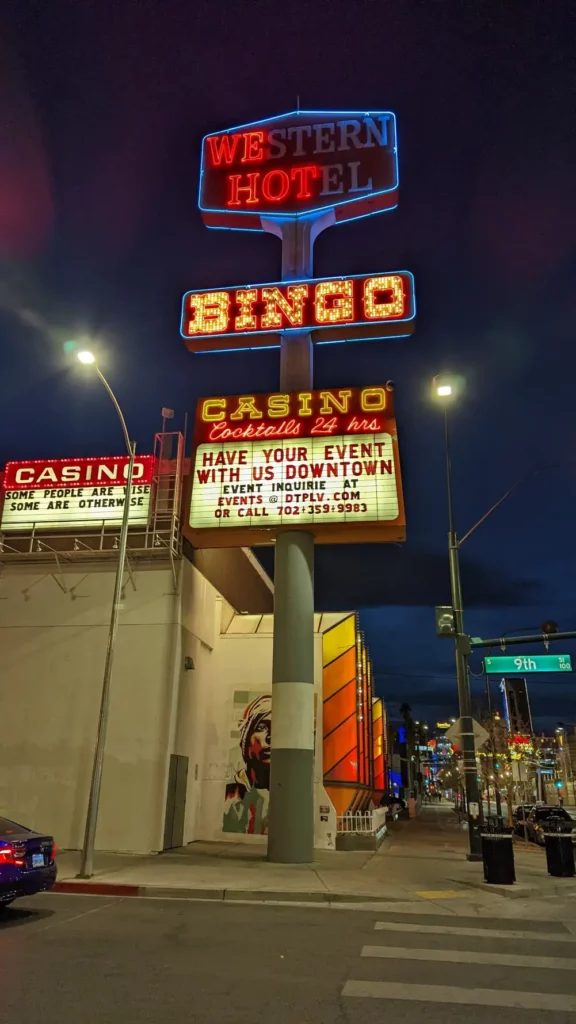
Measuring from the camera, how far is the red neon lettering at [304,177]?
22844 millimetres

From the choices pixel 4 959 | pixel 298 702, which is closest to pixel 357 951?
pixel 4 959

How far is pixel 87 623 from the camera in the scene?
19453mm

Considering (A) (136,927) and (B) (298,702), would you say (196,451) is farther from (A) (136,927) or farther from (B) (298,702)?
(A) (136,927)

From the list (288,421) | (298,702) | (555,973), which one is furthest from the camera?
(288,421)

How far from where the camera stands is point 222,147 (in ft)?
82.4

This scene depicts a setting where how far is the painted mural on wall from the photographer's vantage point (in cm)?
2088

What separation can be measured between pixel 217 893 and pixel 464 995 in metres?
6.46

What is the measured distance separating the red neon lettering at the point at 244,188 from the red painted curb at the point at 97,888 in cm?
2017

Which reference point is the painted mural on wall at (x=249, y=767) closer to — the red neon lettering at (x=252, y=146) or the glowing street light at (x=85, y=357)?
the glowing street light at (x=85, y=357)

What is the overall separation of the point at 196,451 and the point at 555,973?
1433 centimetres

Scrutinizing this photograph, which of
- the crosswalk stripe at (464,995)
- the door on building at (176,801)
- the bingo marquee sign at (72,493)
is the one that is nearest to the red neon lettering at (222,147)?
the bingo marquee sign at (72,493)

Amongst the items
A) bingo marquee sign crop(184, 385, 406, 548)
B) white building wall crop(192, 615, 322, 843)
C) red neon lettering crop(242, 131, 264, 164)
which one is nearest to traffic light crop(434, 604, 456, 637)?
bingo marquee sign crop(184, 385, 406, 548)

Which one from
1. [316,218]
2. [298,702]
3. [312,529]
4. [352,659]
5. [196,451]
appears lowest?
[298,702]

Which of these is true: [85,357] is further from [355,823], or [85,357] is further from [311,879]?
[355,823]
